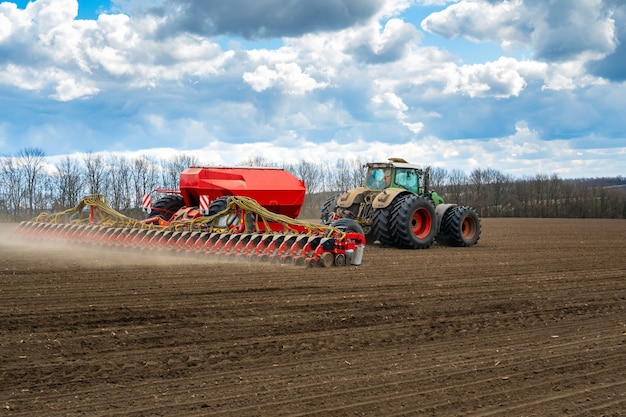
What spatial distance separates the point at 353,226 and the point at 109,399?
32.5ft

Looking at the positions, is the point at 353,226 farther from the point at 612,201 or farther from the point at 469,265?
the point at 612,201

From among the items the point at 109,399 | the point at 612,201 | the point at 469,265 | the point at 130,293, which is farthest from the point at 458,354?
the point at 612,201

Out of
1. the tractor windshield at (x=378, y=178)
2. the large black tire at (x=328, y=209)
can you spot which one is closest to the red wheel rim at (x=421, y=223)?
the tractor windshield at (x=378, y=178)

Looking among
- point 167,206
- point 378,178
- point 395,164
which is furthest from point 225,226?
point 395,164

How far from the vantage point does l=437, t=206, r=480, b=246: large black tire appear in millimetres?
17266

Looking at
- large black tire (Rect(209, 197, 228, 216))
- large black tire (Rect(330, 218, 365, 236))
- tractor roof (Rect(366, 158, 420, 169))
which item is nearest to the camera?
large black tire (Rect(330, 218, 365, 236))

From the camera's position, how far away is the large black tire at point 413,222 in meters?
15.5

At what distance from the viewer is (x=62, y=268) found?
1155 cm

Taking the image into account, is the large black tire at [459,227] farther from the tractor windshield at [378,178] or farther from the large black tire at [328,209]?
the large black tire at [328,209]

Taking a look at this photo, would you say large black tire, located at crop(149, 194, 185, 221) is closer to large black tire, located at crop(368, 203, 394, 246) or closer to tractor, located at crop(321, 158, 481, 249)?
tractor, located at crop(321, 158, 481, 249)

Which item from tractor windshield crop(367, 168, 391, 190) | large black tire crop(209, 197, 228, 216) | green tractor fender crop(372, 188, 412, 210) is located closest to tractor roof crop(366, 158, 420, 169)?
tractor windshield crop(367, 168, 391, 190)

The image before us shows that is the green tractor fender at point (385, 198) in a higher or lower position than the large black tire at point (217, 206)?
higher

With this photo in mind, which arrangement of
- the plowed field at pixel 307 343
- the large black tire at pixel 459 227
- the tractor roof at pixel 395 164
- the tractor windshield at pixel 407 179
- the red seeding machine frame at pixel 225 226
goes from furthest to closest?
the large black tire at pixel 459 227 → the tractor windshield at pixel 407 179 → the tractor roof at pixel 395 164 → the red seeding machine frame at pixel 225 226 → the plowed field at pixel 307 343

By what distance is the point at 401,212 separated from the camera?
50.7ft
